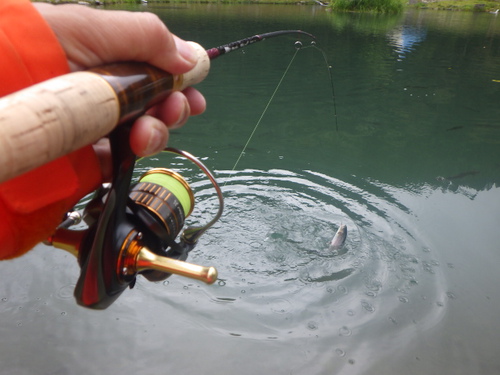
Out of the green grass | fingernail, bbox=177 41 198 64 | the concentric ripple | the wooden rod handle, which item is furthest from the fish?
the green grass

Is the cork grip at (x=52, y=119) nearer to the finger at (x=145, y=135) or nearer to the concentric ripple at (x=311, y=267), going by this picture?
the finger at (x=145, y=135)

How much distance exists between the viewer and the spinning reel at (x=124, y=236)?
3.74 ft

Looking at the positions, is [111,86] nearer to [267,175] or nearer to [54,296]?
[54,296]

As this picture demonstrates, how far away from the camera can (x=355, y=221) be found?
3.49m

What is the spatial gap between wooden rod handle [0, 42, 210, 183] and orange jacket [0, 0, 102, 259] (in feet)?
0.43

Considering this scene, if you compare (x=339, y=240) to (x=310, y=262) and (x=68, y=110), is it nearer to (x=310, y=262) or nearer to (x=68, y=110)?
(x=310, y=262)

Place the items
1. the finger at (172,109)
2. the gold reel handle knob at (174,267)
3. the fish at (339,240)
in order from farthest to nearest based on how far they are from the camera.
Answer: the fish at (339,240)
the finger at (172,109)
the gold reel handle knob at (174,267)

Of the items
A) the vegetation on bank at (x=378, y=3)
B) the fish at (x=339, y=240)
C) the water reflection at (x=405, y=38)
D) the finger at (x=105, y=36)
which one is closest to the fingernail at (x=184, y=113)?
the finger at (x=105, y=36)

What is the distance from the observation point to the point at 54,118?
0.73 meters

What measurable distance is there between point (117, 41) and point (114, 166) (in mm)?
320

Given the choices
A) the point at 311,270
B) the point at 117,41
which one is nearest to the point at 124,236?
the point at 117,41

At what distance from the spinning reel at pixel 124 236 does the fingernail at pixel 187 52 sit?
271mm

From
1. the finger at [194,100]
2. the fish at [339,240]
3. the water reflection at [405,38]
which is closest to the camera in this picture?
the finger at [194,100]

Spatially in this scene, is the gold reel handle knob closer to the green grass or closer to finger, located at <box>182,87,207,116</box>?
finger, located at <box>182,87,207,116</box>
